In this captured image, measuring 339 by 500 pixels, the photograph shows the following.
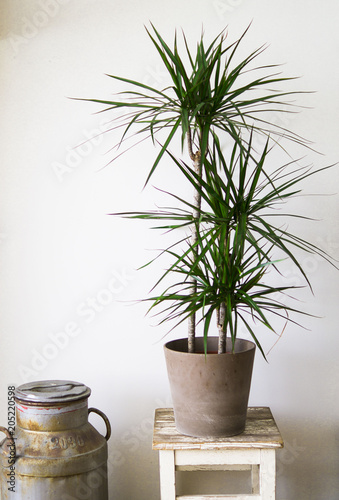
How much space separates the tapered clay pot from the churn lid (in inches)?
14.8

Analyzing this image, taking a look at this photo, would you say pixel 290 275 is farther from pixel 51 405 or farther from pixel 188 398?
pixel 51 405

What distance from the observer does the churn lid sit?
7.09ft

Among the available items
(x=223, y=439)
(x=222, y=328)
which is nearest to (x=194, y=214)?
(x=222, y=328)

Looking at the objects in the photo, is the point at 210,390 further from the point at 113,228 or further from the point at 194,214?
the point at 113,228

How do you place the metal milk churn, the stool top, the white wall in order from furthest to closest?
1. the white wall
2. the metal milk churn
3. the stool top

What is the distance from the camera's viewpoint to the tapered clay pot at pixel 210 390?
202cm

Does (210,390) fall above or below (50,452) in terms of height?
above

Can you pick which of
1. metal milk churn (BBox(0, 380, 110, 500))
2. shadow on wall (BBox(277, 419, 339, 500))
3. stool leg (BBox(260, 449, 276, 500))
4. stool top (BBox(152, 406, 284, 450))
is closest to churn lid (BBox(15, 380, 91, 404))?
metal milk churn (BBox(0, 380, 110, 500))

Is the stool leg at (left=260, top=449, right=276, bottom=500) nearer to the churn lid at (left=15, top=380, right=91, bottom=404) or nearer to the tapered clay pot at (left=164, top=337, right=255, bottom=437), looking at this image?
the tapered clay pot at (left=164, top=337, right=255, bottom=437)

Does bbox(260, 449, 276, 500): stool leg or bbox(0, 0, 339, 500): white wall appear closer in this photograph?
bbox(260, 449, 276, 500): stool leg

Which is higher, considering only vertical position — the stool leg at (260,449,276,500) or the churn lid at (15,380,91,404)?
the churn lid at (15,380,91,404)

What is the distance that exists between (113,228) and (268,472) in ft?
3.78

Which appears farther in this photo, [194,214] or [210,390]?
[194,214]

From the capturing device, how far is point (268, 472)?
204 centimetres
